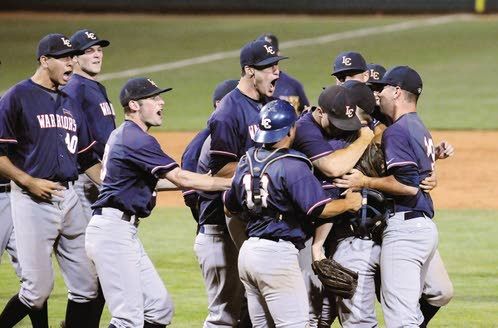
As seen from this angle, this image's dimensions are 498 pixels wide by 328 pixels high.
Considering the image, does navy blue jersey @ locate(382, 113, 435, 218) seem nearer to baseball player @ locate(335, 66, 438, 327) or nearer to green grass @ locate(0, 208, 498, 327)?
baseball player @ locate(335, 66, 438, 327)

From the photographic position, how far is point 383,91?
736 centimetres

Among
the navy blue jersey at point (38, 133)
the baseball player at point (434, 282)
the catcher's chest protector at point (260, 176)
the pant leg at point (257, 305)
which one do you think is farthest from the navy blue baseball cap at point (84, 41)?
the pant leg at point (257, 305)

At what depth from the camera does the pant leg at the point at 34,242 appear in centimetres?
757

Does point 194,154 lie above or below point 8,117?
below

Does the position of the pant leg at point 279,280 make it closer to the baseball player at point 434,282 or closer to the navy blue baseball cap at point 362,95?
the navy blue baseball cap at point 362,95

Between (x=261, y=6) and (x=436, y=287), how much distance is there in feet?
69.6

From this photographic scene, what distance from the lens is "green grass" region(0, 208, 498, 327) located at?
8.80 m

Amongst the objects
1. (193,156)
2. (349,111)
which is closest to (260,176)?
(349,111)

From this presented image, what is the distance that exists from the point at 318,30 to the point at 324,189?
776 inches

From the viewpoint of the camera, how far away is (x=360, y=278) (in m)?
7.14

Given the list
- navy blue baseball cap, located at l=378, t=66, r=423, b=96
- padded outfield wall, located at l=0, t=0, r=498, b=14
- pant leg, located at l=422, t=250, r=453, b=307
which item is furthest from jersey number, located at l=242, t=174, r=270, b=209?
padded outfield wall, located at l=0, t=0, r=498, b=14

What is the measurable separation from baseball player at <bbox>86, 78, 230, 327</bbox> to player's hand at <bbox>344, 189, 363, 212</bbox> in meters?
0.78

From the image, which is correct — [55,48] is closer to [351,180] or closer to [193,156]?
[193,156]

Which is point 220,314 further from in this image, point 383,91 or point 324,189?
point 383,91
